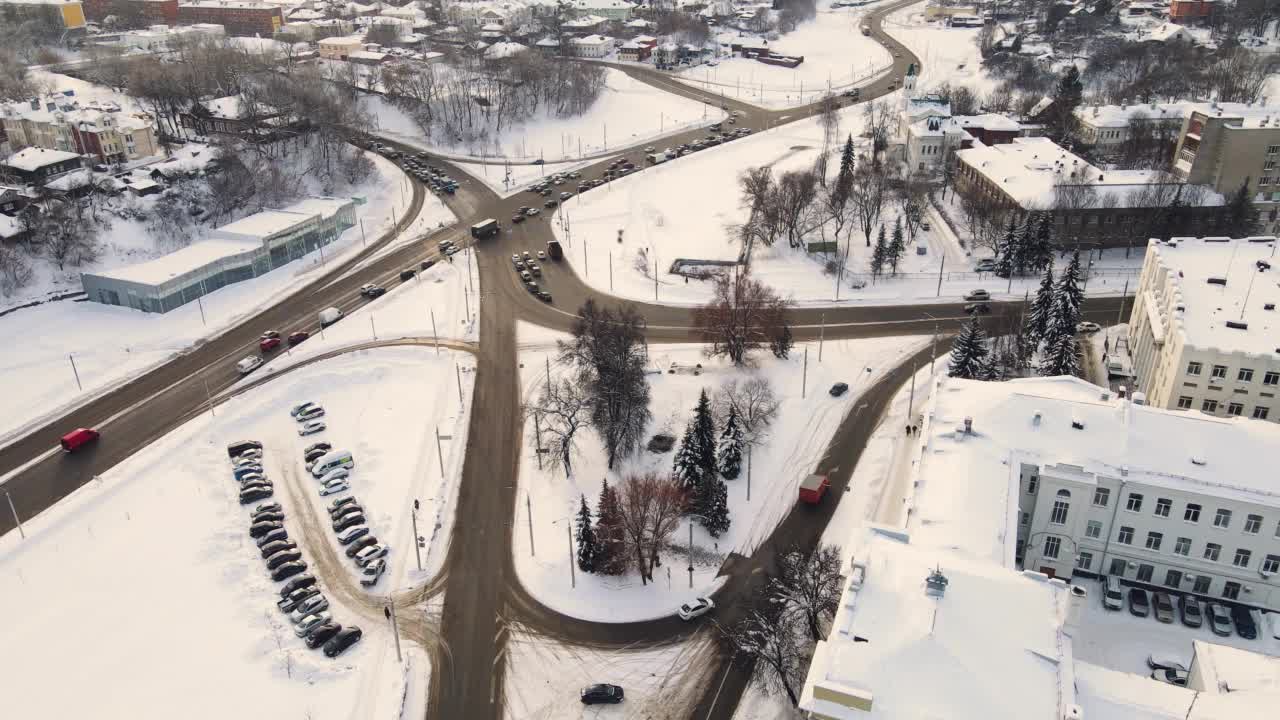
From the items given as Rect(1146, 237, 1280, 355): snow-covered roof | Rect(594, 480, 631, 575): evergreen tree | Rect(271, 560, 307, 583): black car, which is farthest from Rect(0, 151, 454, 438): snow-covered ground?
Rect(1146, 237, 1280, 355): snow-covered roof

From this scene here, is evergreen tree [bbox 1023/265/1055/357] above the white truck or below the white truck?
above

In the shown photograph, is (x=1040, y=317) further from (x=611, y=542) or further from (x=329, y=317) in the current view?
(x=329, y=317)

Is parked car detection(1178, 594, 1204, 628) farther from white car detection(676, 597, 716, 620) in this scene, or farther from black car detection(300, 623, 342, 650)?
black car detection(300, 623, 342, 650)

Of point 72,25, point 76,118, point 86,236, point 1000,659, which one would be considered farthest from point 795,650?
point 72,25

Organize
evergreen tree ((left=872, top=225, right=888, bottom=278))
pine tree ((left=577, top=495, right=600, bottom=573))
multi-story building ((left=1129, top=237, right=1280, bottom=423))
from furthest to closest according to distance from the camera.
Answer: evergreen tree ((left=872, top=225, right=888, bottom=278))
multi-story building ((left=1129, top=237, right=1280, bottom=423))
pine tree ((left=577, top=495, right=600, bottom=573))

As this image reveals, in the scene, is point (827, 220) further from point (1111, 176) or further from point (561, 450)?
point (561, 450)

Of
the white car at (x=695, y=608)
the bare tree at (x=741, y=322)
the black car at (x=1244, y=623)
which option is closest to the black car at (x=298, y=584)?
the white car at (x=695, y=608)

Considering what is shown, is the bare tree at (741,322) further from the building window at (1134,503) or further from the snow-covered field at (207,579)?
the building window at (1134,503)
